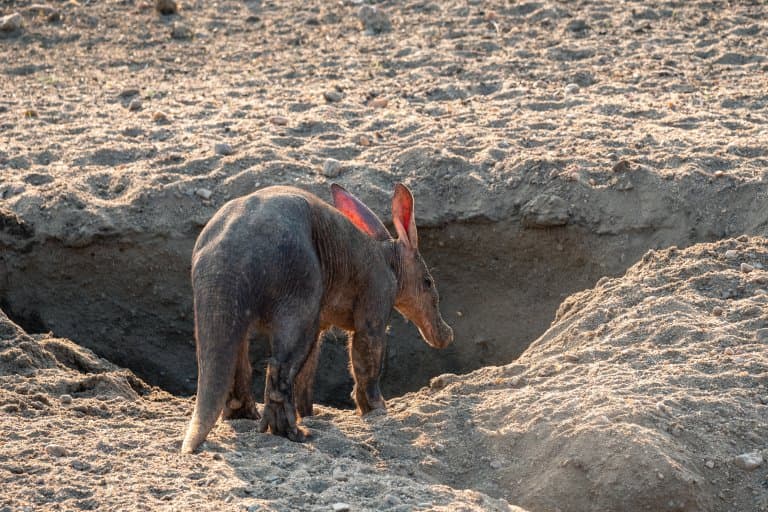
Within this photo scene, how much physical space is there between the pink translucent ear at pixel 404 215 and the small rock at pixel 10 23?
6.00 meters

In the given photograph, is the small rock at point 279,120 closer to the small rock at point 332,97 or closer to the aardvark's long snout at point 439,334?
the small rock at point 332,97

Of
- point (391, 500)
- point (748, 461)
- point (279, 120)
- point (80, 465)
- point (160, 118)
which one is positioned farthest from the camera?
point (160, 118)

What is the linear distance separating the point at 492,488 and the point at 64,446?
1992mm

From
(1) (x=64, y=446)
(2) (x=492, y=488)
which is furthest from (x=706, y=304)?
(1) (x=64, y=446)

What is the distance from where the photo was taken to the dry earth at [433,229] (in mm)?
5715

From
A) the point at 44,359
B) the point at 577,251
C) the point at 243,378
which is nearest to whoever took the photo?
the point at 243,378

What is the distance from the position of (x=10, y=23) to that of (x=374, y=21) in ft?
11.5

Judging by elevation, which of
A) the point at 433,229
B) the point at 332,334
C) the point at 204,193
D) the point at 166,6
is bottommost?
the point at 332,334

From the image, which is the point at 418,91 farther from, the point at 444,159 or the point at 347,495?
the point at 347,495

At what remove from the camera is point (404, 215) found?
7.61m

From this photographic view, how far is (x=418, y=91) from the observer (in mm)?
10477

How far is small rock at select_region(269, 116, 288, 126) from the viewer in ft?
32.3

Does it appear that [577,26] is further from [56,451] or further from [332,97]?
[56,451]

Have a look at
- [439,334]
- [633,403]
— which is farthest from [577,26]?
[633,403]
